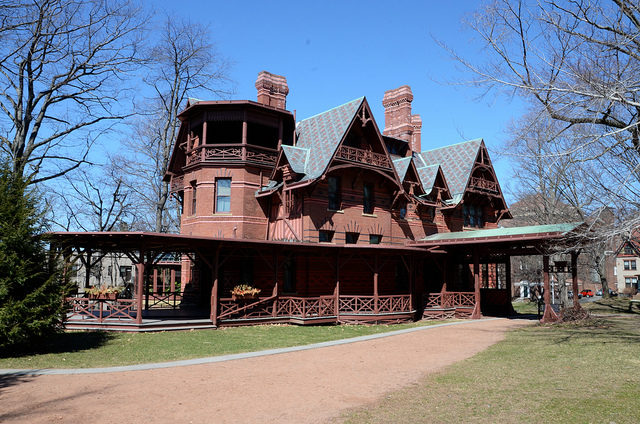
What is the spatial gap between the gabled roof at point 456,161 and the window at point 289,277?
41.4 feet

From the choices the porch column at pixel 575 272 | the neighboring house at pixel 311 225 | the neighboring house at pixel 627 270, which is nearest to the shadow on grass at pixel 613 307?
the neighboring house at pixel 311 225

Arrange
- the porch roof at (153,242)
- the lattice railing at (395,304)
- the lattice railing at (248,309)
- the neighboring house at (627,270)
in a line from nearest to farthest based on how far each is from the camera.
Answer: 1. the porch roof at (153,242)
2. the lattice railing at (248,309)
3. the lattice railing at (395,304)
4. the neighboring house at (627,270)

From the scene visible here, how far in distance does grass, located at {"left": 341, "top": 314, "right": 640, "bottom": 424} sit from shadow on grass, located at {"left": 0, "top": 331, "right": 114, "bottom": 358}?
1022cm

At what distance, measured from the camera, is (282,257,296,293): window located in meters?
23.5

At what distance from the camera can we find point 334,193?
24.7 m

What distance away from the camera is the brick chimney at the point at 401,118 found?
33969mm

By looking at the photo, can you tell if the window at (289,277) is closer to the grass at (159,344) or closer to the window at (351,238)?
the window at (351,238)

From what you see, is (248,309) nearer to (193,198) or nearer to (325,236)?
(325,236)

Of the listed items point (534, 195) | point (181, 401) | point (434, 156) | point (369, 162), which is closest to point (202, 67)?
point (369, 162)

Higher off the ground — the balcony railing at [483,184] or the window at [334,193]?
the balcony railing at [483,184]

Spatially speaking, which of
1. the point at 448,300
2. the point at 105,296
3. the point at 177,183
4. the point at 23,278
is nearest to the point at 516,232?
the point at 448,300

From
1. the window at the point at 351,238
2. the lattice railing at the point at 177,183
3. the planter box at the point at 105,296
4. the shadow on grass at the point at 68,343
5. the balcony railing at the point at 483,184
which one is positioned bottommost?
the shadow on grass at the point at 68,343

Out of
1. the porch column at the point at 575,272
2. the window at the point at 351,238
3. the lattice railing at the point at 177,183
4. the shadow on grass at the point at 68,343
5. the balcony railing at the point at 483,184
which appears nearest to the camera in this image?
the shadow on grass at the point at 68,343

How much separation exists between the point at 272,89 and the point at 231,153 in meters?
5.76
